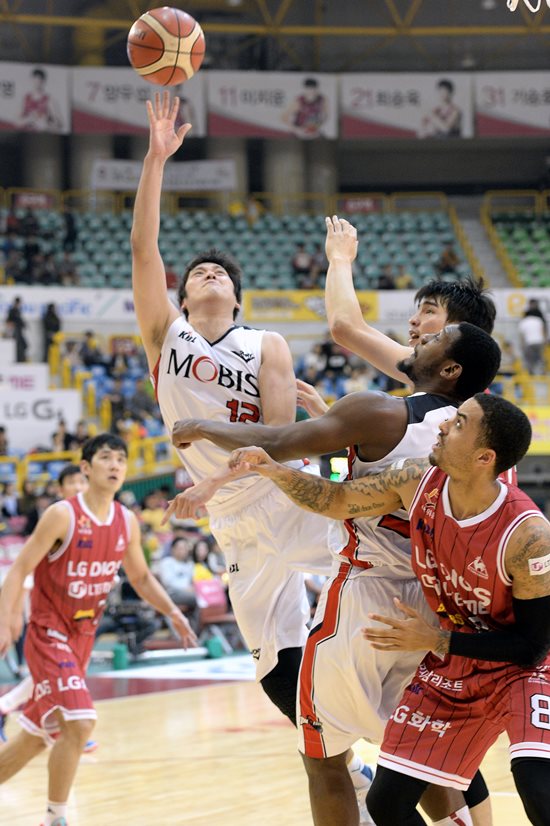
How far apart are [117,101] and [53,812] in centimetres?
2326

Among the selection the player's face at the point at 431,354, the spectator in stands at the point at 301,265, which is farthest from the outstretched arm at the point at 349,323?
the spectator in stands at the point at 301,265

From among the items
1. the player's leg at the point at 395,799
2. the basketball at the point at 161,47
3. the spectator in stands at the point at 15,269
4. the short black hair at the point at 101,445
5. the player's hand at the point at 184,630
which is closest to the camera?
the player's leg at the point at 395,799

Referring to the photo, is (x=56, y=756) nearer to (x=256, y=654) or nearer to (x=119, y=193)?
(x=256, y=654)

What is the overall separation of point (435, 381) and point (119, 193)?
81.1 feet

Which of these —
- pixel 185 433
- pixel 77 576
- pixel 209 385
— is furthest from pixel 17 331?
pixel 185 433

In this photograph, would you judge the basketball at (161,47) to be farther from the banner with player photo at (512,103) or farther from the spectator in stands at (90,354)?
the banner with player photo at (512,103)

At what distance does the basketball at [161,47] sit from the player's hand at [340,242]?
1350 millimetres

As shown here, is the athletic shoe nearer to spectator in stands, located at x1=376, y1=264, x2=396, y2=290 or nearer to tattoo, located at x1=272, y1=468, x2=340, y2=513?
tattoo, located at x1=272, y1=468, x2=340, y2=513

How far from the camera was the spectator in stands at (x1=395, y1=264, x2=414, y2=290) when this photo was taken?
24.1 m

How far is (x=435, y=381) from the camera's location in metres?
3.96

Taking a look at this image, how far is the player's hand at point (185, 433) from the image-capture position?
3.76 meters

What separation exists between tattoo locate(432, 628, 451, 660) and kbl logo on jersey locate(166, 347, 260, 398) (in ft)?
5.17

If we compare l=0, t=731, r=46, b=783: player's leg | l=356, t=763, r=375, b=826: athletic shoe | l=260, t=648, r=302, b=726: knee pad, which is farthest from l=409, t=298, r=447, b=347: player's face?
l=0, t=731, r=46, b=783: player's leg

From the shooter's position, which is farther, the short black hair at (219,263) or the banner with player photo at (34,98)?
the banner with player photo at (34,98)
